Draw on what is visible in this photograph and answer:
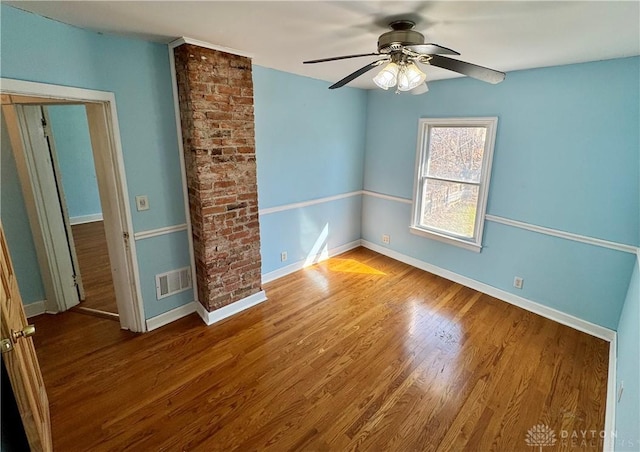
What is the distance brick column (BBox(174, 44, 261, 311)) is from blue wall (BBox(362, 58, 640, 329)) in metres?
2.17

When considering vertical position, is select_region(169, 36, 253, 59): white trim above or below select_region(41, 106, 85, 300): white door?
above

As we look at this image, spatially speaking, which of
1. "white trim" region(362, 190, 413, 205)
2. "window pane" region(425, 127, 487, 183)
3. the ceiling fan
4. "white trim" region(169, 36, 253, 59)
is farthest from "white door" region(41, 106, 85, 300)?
"window pane" region(425, 127, 487, 183)

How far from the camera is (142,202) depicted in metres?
2.47

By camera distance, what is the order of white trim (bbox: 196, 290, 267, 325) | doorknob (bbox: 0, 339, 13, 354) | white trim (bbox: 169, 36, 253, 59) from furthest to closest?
white trim (bbox: 196, 290, 267, 325)
white trim (bbox: 169, 36, 253, 59)
doorknob (bbox: 0, 339, 13, 354)

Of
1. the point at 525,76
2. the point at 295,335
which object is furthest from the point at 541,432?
the point at 525,76

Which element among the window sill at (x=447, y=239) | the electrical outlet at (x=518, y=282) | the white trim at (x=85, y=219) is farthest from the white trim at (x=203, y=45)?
the white trim at (x=85, y=219)

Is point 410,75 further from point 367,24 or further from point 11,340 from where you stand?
point 11,340

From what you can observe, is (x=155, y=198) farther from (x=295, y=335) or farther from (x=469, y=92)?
(x=469, y=92)

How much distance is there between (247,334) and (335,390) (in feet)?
3.12

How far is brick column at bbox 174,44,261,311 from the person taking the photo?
2367 millimetres

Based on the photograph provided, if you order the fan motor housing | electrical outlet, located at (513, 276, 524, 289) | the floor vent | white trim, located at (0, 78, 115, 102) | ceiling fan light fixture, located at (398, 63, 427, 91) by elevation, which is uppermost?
the fan motor housing

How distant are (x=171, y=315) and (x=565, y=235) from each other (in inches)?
145

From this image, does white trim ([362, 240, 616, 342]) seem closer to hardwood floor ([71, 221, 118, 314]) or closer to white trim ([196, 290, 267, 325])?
white trim ([196, 290, 267, 325])

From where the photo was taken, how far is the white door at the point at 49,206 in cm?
258
